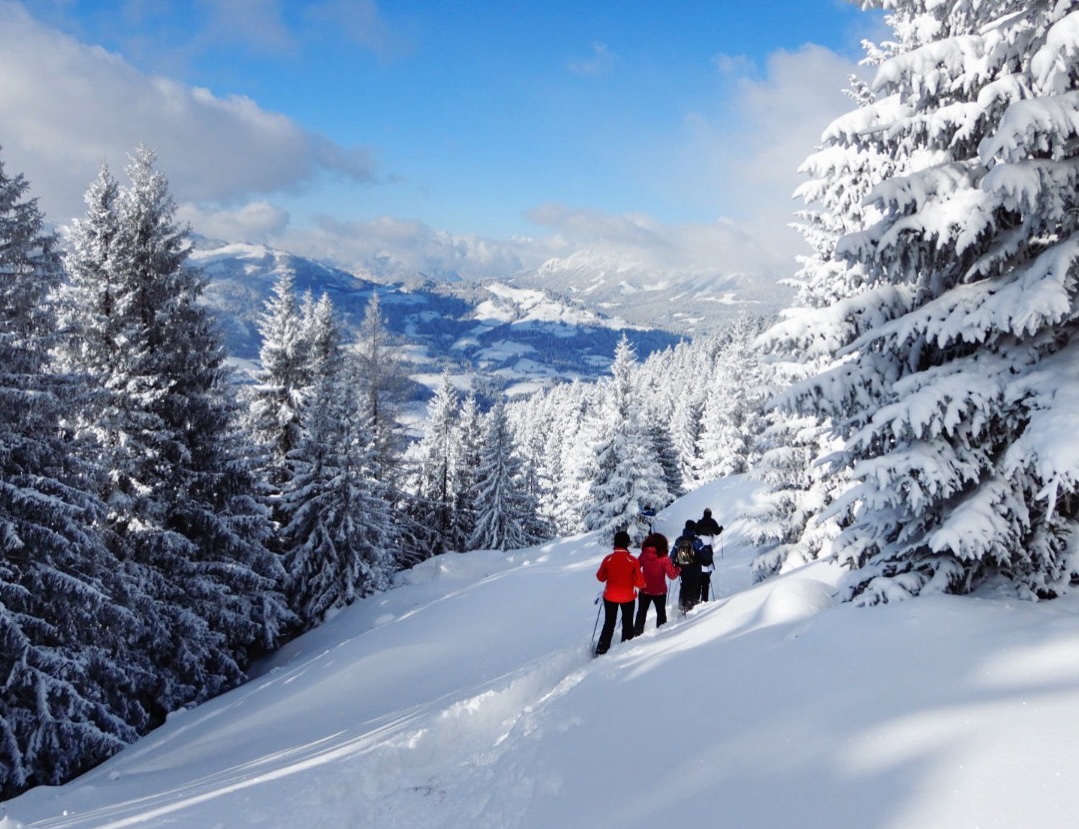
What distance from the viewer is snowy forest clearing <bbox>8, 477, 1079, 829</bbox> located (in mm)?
3918

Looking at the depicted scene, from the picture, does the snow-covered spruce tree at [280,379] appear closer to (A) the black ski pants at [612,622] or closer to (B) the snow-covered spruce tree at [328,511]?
(B) the snow-covered spruce tree at [328,511]

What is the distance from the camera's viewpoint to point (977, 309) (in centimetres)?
623

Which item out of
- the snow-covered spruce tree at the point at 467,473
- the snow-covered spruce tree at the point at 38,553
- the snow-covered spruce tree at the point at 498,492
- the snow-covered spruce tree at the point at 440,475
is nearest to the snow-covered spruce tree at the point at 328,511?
the snow-covered spruce tree at the point at 38,553

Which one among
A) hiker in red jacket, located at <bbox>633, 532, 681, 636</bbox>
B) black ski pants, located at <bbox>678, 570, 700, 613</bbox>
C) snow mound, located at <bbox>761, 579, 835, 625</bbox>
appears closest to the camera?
snow mound, located at <bbox>761, 579, 835, 625</bbox>

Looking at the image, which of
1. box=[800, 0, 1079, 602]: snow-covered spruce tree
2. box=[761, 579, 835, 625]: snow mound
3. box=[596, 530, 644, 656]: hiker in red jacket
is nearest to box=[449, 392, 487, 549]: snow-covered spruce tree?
box=[596, 530, 644, 656]: hiker in red jacket

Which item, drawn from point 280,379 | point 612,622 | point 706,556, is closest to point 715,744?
point 612,622

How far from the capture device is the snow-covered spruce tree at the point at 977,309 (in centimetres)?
562

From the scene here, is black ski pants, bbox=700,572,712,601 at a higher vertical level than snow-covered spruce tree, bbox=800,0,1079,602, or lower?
lower

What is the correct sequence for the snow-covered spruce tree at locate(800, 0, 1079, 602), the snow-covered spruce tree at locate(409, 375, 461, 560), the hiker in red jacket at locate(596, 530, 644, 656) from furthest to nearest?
the snow-covered spruce tree at locate(409, 375, 461, 560)
the hiker in red jacket at locate(596, 530, 644, 656)
the snow-covered spruce tree at locate(800, 0, 1079, 602)

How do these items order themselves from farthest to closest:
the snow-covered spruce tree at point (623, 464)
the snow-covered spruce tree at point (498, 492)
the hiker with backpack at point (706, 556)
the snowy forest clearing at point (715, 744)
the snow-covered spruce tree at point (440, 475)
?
1. the snow-covered spruce tree at point (440, 475)
2. the snow-covered spruce tree at point (498, 492)
3. the snow-covered spruce tree at point (623, 464)
4. the hiker with backpack at point (706, 556)
5. the snowy forest clearing at point (715, 744)

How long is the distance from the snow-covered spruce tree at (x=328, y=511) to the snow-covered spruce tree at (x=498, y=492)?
48.4 feet

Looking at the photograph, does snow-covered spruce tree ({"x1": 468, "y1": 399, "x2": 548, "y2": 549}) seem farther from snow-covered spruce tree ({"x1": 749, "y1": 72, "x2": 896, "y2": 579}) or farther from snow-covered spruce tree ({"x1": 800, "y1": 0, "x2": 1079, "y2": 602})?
snow-covered spruce tree ({"x1": 800, "y1": 0, "x2": 1079, "y2": 602})

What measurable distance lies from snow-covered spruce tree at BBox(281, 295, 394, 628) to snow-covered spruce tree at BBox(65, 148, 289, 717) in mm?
5372

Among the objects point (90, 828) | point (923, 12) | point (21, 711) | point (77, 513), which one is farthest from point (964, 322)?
point (21, 711)
